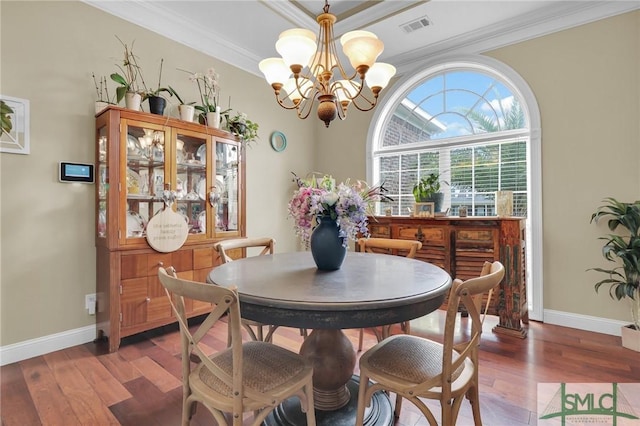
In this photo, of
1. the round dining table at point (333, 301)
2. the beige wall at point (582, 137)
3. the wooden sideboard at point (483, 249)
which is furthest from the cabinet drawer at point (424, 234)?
the round dining table at point (333, 301)

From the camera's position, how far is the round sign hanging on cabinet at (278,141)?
3988mm

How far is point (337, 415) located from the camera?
5.27 feet

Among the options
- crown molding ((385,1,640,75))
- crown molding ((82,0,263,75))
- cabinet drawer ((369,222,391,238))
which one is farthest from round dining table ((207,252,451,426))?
crown molding ((385,1,640,75))

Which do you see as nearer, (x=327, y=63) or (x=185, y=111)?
(x=327, y=63)

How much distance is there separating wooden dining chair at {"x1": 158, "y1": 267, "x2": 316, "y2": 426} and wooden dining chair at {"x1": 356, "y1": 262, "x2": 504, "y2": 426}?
286mm

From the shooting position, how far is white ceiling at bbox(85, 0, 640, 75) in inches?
107

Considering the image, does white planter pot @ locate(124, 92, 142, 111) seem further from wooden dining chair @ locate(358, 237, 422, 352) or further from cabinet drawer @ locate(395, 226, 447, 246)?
cabinet drawer @ locate(395, 226, 447, 246)

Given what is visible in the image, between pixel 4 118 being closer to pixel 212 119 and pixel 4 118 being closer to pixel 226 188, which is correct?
pixel 212 119

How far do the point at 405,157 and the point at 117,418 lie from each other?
3.54m

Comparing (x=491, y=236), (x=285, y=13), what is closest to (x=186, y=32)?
(x=285, y=13)

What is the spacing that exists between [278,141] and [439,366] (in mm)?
3372

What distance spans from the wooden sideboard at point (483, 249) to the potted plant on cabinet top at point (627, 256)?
60cm

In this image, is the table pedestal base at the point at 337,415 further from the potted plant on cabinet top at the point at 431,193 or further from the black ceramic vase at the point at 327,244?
the potted plant on cabinet top at the point at 431,193

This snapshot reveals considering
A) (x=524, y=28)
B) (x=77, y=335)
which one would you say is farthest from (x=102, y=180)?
(x=524, y=28)
